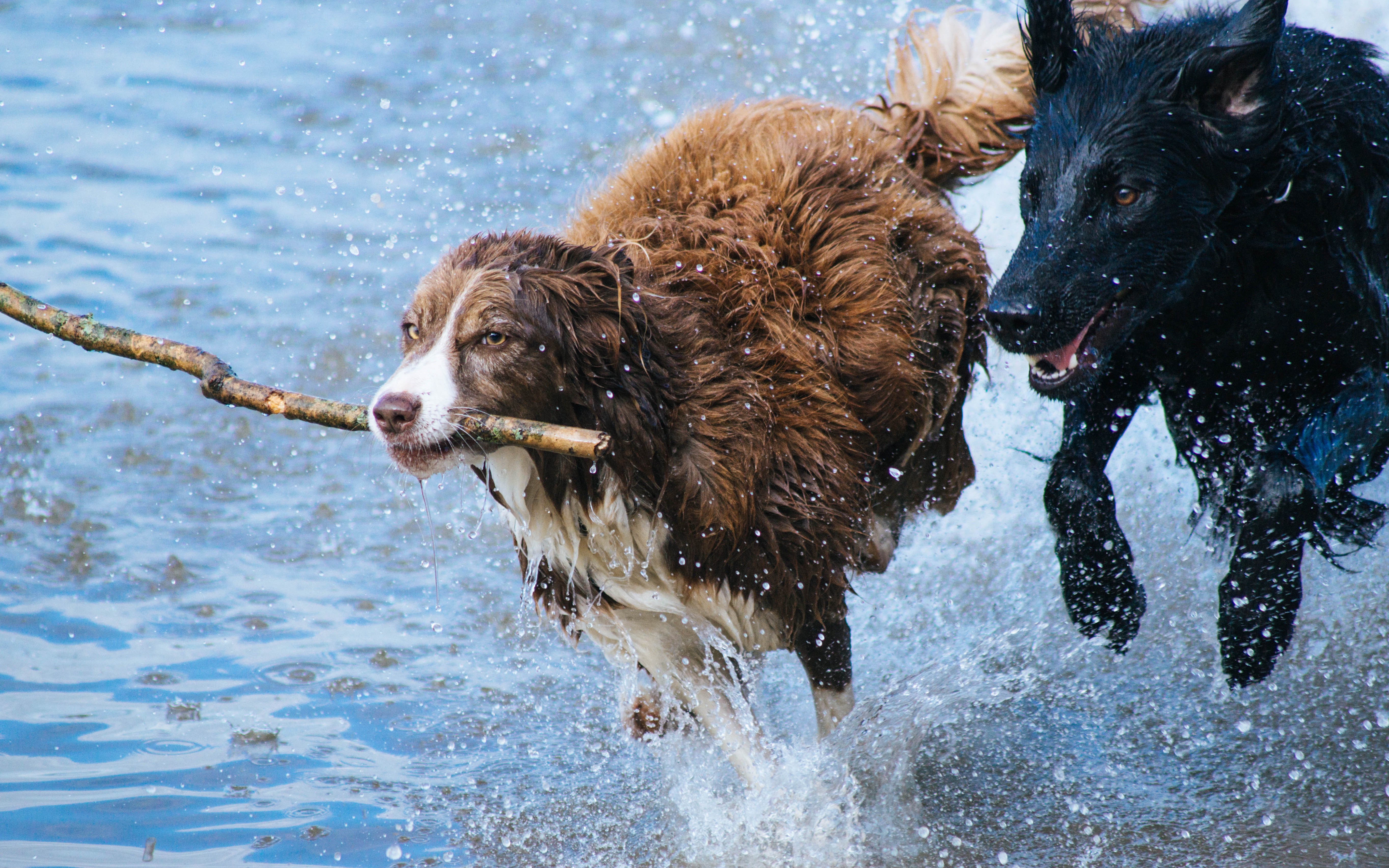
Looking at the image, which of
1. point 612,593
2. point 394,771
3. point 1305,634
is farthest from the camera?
point 1305,634

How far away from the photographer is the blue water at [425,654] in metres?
3.52

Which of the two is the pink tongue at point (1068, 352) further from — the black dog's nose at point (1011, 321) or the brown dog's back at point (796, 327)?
the brown dog's back at point (796, 327)

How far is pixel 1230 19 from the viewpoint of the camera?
3104 mm

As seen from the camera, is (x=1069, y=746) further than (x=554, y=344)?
Yes

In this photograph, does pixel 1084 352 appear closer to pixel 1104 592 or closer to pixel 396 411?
pixel 1104 592

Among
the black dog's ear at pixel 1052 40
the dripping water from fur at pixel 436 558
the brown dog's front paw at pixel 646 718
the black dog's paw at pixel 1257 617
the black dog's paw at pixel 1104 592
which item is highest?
the black dog's ear at pixel 1052 40

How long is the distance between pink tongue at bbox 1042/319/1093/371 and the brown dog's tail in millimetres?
1320

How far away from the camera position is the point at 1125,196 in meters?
3.07

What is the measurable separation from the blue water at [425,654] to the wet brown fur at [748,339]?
676mm

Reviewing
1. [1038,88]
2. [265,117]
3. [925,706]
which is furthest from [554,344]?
[265,117]

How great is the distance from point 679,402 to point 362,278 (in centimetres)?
504

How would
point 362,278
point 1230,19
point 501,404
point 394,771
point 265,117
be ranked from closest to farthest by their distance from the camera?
point 501,404
point 1230,19
point 394,771
point 362,278
point 265,117

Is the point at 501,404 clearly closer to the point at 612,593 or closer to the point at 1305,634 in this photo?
the point at 612,593

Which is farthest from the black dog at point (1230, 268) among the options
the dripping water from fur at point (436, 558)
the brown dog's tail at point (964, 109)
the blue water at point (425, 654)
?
the dripping water from fur at point (436, 558)
